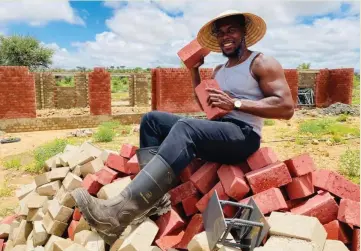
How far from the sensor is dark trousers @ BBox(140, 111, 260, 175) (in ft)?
7.13

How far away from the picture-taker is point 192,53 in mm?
2805

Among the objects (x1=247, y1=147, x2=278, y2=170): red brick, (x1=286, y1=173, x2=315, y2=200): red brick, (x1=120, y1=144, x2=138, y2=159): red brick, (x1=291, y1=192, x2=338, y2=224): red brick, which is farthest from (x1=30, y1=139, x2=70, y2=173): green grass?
(x1=291, y1=192, x2=338, y2=224): red brick

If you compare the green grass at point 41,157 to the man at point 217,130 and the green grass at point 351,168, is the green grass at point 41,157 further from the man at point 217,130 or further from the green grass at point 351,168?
the green grass at point 351,168

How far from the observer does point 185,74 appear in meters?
13.4

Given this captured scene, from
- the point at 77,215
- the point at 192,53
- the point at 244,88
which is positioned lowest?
the point at 77,215

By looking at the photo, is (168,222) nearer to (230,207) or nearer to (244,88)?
(230,207)

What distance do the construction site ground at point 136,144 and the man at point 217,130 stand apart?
330cm

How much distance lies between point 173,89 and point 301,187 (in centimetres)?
1117

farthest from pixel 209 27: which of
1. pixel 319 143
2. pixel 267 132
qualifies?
pixel 267 132

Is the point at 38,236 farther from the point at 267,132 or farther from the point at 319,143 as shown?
the point at 267,132

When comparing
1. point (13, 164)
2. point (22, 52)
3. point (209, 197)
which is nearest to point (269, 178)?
point (209, 197)

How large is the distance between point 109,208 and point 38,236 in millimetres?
1274

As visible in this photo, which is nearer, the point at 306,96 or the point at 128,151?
the point at 128,151

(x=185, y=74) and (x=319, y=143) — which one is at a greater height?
(x=185, y=74)
